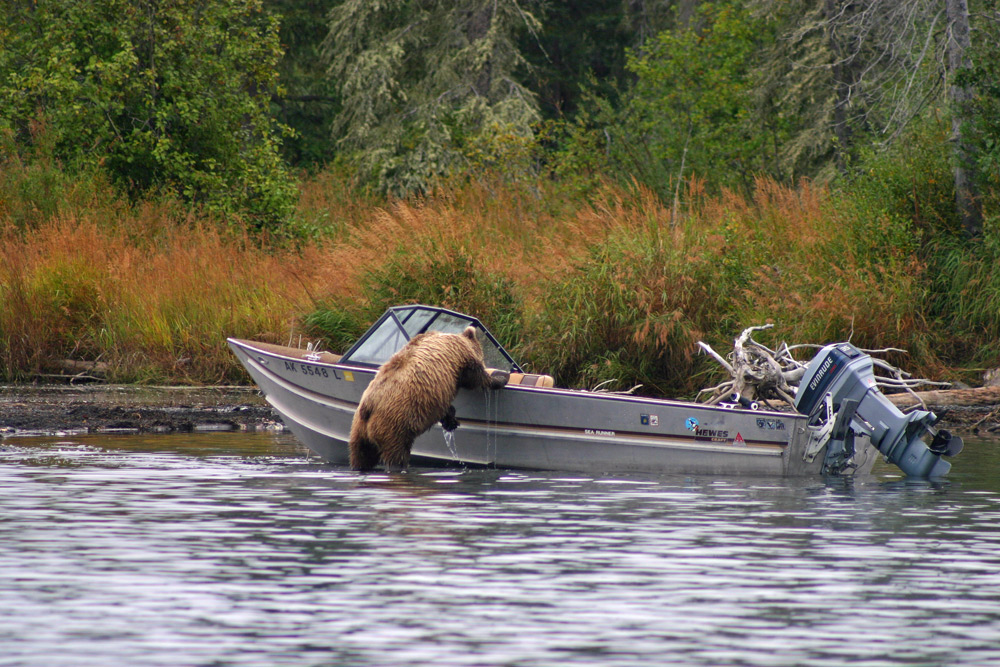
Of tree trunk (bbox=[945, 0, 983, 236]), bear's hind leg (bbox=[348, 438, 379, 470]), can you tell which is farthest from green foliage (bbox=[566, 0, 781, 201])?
bear's hind leg (bbox=[348, 438, 379, 470])

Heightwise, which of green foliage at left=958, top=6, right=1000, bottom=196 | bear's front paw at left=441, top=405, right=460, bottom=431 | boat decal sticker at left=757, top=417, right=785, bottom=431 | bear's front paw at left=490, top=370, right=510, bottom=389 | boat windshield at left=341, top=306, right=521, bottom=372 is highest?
green foliage at left=958, top=6, right=1000, bottom=196

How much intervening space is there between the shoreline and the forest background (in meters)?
1.11

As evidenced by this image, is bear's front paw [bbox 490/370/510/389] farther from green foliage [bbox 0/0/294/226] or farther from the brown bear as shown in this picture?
green foliage [bbox 0/0/294/226]

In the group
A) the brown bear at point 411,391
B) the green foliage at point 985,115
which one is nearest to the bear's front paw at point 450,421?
the brown bear at point 411,391

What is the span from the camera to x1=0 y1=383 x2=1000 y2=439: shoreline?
16328mm

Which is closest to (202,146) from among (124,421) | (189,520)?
(124,421)

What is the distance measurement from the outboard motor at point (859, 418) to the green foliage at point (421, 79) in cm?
2085

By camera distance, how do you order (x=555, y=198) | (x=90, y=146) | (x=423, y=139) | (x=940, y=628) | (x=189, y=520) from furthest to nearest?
1. (x=423, y=139)
2. (x=90, y=146)
3. (x=555, y=198)
4. (x=189, y=520)
5. (x=940, y=628)

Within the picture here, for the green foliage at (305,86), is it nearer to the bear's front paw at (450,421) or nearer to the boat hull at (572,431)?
the boat hull at (572,431)

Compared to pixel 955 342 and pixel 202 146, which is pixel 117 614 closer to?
pixel 955 342

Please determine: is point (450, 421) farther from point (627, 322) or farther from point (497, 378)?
point (627, 322)

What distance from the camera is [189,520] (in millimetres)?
9906

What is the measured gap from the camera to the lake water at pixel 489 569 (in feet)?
21.5

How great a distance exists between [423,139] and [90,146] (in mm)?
8277
